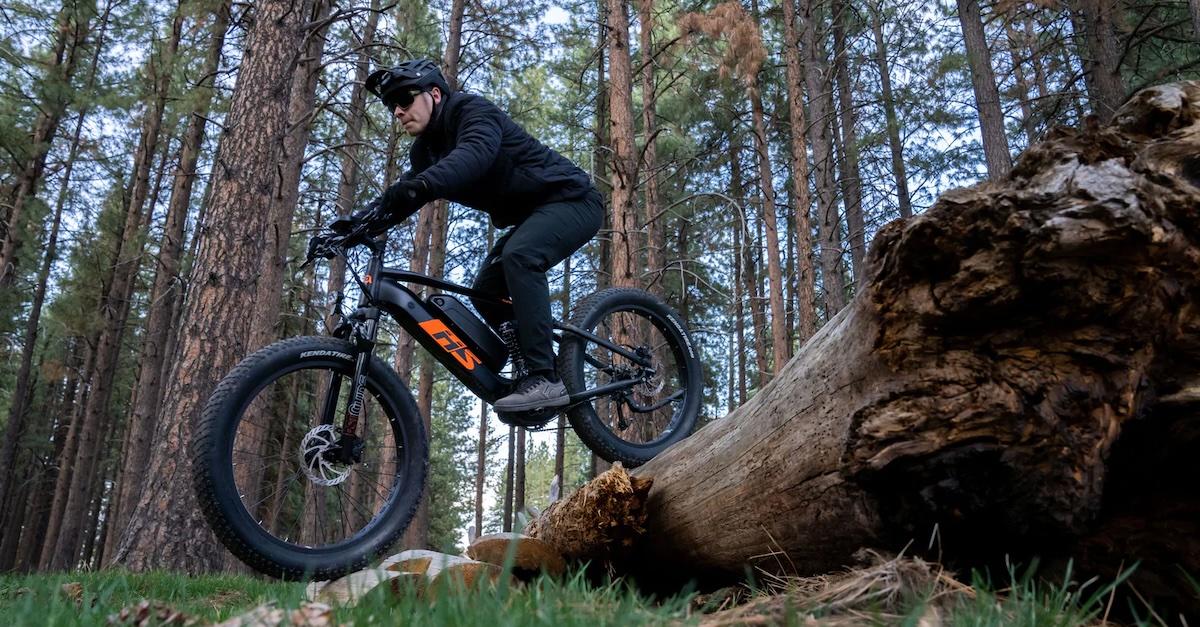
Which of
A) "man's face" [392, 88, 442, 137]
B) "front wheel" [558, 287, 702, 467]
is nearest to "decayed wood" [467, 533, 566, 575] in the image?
"front wheel" [558, 287, 702, 467]

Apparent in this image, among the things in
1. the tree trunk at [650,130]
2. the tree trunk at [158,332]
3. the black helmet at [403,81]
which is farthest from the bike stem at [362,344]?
the tree trunk at [158,332]

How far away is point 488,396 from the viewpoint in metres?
4.25

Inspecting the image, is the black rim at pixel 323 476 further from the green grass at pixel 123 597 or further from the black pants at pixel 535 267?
the black pants at pixel 535 267

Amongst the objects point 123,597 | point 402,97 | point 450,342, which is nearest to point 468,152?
point 402,97

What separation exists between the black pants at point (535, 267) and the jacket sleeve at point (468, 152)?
45 centimetres

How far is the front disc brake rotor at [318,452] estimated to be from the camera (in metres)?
3.53

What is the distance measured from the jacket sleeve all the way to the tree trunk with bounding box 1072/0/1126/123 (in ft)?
34.4

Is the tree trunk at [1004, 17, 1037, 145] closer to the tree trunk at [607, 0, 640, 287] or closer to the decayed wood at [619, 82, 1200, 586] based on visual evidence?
the tree trunk at [607, 0, 640, 287]

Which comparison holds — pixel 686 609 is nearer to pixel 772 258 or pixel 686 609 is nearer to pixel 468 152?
pixel 468 152

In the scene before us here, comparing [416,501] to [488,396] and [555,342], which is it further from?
[555,342]

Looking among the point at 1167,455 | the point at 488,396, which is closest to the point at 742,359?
the point at 488,396

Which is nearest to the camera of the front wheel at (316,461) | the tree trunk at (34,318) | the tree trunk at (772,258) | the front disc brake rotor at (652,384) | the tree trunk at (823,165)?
the front wheel at (316,461)

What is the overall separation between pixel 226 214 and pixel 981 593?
6702mm

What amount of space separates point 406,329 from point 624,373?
5.24 feet
